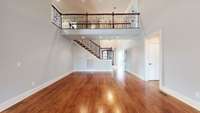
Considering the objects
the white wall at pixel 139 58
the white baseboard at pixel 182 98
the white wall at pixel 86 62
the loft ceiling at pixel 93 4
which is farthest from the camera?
the white wall at pixel 86 62

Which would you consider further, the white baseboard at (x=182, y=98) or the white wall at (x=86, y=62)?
the white wall at (x=86, y=62)

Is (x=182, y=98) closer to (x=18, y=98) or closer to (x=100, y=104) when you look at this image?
(x=100, y=104)

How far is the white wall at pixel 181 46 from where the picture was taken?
12.7 ft

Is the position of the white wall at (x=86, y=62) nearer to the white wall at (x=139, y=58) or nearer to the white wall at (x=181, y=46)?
the white wall at (x=139, y=58)

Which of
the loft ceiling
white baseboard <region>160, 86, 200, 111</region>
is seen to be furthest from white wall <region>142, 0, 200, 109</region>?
the loft ceiling

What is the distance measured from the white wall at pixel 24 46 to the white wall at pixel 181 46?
4373mm

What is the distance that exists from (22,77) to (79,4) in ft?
29.3

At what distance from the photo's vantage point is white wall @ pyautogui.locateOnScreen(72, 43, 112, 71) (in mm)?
12656

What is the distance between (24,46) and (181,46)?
447 centimetres

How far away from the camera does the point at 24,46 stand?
15.8 feet

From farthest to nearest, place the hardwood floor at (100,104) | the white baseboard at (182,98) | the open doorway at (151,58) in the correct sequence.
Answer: the open doorway at (151,58)
the white baseboard at (182,98)
the hardwood floor at (100,104)

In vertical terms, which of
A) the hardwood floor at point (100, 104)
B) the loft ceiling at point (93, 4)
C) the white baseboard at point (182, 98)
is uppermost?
the loft ceiling at point (93, 4)

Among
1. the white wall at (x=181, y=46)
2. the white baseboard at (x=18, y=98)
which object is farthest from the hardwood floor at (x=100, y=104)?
the white wall at (x=181, y=46)

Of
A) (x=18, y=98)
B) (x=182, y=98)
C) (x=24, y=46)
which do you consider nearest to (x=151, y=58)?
(x=182, y=98)
